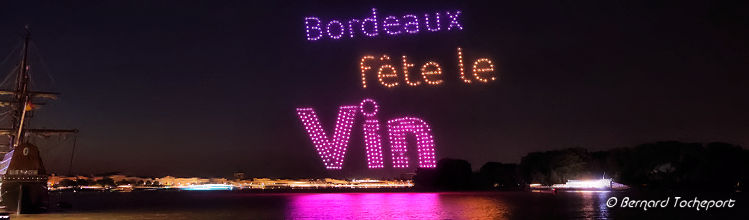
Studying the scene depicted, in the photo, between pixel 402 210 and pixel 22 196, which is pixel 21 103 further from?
pixel 402 210

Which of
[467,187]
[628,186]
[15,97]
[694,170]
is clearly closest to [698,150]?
[694,170]

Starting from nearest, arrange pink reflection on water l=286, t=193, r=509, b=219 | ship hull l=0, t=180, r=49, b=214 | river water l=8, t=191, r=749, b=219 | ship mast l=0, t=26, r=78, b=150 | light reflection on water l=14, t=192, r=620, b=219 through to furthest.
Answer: pink reflection on water l=286, t=193, r=509, b=219 < river water l=8, t=191, r=749, b=219 < light reflection on water l=14, t=192, r=620, b=219 < ship hull l=0, t=180, r=49, b=214 < ship mast l=0, t=26, r=78, b=150

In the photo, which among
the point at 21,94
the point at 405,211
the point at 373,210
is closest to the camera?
the point at 405,211

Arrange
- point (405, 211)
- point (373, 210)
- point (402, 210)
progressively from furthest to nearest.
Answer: point (373, 210)
point (402, 210)
point (405, 211)

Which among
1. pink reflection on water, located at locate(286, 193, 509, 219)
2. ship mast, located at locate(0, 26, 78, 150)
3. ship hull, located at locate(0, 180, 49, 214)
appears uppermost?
ship mast, located at locate(0, 26, 78, 150)

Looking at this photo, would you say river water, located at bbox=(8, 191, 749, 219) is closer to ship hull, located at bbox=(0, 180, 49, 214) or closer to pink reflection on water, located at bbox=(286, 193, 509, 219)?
pink reflection on water, located at bbox=(286, 193, 509, 219)

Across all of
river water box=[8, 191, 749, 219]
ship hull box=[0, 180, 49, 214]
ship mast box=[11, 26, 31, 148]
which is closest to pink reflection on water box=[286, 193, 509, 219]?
river water box=[8, 191, 749, 219]

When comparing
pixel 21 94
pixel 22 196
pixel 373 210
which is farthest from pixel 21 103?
pixel 373 210

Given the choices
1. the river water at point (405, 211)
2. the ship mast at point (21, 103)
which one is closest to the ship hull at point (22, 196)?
the river water at point (405, 211)

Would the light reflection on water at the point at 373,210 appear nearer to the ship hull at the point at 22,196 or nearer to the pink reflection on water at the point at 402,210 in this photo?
the pink reflection on water at the point at 402,210

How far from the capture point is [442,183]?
11375 centimetres

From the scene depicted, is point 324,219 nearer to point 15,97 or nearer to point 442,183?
point 15,97

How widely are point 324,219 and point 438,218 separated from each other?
580cm

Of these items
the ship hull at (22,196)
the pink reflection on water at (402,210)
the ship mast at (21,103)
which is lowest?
the pink reflection on water at (402,210)
